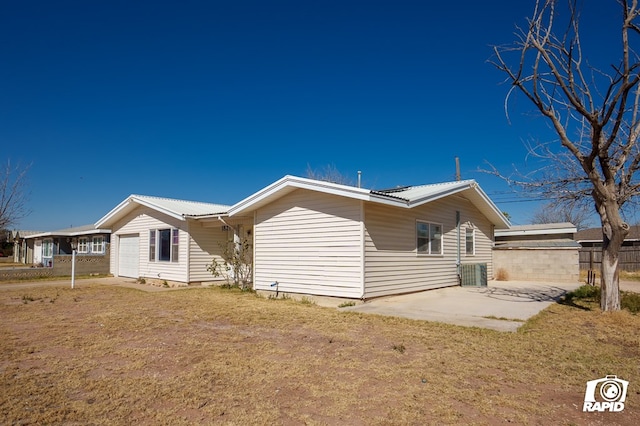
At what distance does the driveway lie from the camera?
8109 millimetres

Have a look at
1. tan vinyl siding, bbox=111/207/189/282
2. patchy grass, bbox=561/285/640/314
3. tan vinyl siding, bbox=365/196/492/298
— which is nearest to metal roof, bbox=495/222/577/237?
tan vinyl siding, bbox=365/196/492/298

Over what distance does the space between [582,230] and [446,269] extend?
3343 cm

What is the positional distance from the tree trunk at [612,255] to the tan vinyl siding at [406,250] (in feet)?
15.2

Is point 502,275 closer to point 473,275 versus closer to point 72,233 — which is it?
point 473,275

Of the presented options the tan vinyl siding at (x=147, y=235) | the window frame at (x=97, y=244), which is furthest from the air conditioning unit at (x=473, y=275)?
the window frame at (x=97, y=244)

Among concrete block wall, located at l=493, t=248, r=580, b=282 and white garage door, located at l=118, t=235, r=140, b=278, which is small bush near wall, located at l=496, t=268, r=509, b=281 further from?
white garage door, located at l=118, t=235, r=140, b=278

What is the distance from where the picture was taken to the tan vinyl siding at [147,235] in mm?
16016

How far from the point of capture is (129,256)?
19.4 m

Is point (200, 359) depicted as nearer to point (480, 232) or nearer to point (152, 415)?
point (152, 415)

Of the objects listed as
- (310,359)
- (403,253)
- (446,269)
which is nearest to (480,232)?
(446,269)

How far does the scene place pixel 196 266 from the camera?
16.0 m

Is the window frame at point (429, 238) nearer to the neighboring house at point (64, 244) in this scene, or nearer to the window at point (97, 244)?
the neighboring house at point (64, 244)

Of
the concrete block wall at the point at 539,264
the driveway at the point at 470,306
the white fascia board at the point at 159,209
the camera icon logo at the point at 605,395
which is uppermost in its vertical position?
the white fascia board at the point at 159,209

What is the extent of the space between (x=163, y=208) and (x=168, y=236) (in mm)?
1356
